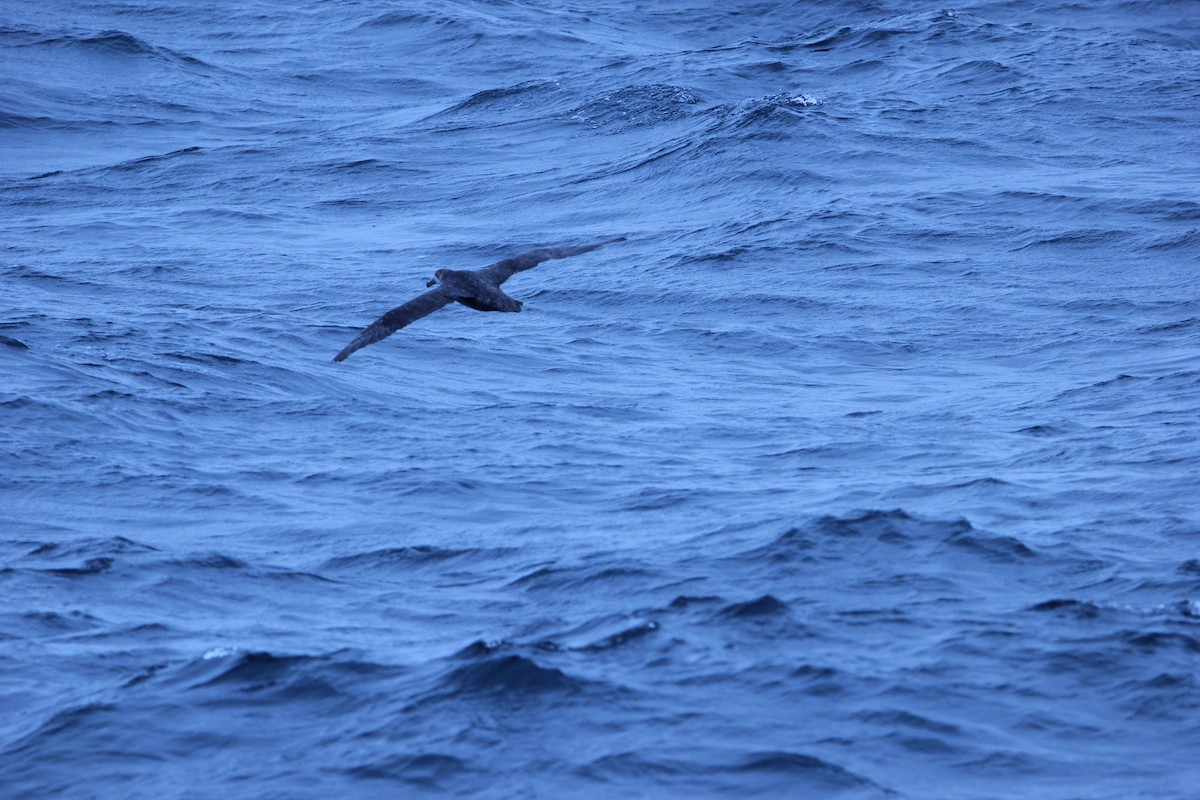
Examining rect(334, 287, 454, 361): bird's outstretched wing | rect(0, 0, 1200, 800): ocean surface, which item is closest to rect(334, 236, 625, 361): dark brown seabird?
rect(334, 287, 454, 361): bird's outstretched wing

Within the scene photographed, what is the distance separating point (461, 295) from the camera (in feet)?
42.7

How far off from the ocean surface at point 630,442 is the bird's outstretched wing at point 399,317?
4.80 ft

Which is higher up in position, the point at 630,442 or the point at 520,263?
the point at 520,263

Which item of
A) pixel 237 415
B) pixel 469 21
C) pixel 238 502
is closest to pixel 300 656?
pixel 238 502

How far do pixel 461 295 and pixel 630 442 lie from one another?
2.35 metres

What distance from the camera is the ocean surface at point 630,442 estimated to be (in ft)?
29.8

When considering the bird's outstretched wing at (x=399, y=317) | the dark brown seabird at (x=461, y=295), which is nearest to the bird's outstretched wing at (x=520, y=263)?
the dark brown seabird at (x=461, y=295)

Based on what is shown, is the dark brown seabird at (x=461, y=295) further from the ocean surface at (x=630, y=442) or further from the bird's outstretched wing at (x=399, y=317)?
the ocean surface at (x=630, y=442)

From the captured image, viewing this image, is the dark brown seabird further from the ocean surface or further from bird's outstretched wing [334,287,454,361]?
the ocean surface

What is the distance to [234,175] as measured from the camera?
89.6 ft

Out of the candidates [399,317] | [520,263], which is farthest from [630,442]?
[399,317]

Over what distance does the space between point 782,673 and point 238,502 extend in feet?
17.7

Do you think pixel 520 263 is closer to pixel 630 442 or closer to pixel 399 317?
pixel 399 317

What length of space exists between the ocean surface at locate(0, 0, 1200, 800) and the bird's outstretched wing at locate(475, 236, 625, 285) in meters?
1.62
